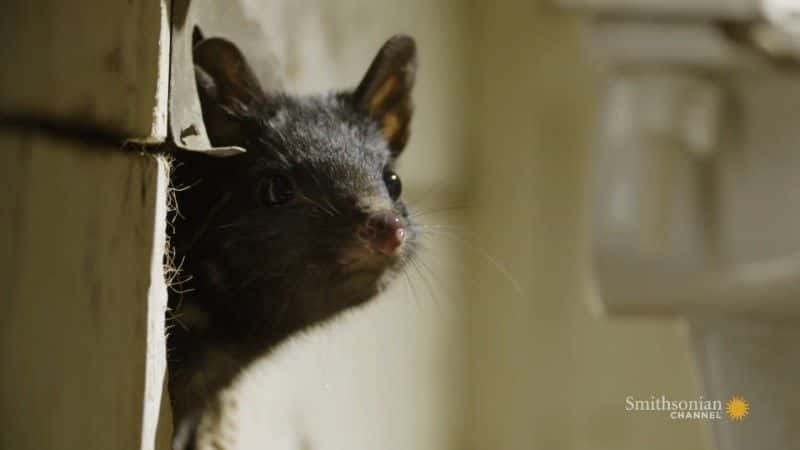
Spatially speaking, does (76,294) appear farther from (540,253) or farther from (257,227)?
(540,253)

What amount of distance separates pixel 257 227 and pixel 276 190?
0.10ft

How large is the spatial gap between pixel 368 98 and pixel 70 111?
0.75 ft

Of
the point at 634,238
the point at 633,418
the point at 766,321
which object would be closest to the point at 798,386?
the point at 766,321

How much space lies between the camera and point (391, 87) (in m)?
0.81

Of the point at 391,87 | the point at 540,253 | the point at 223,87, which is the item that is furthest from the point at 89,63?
the point at 540,253

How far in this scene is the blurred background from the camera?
24.5 inches

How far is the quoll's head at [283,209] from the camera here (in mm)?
723

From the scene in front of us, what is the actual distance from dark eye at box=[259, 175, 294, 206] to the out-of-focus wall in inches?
15.0

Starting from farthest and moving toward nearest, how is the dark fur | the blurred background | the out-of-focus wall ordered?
the out-of-focus wall
the dark fur
the blurred background

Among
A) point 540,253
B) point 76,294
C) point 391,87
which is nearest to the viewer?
point 76,294

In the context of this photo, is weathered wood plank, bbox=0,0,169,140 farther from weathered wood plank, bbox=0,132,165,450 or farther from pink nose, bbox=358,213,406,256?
pink nose, bbox=358,213,406,256

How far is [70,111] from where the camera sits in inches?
28.2

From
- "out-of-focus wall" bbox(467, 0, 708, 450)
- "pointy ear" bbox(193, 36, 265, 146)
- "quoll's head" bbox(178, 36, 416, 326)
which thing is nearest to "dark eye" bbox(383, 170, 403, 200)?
"quoll's head" bbox(178, 36, 416, 326)

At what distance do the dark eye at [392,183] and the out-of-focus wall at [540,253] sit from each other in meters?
0.30
